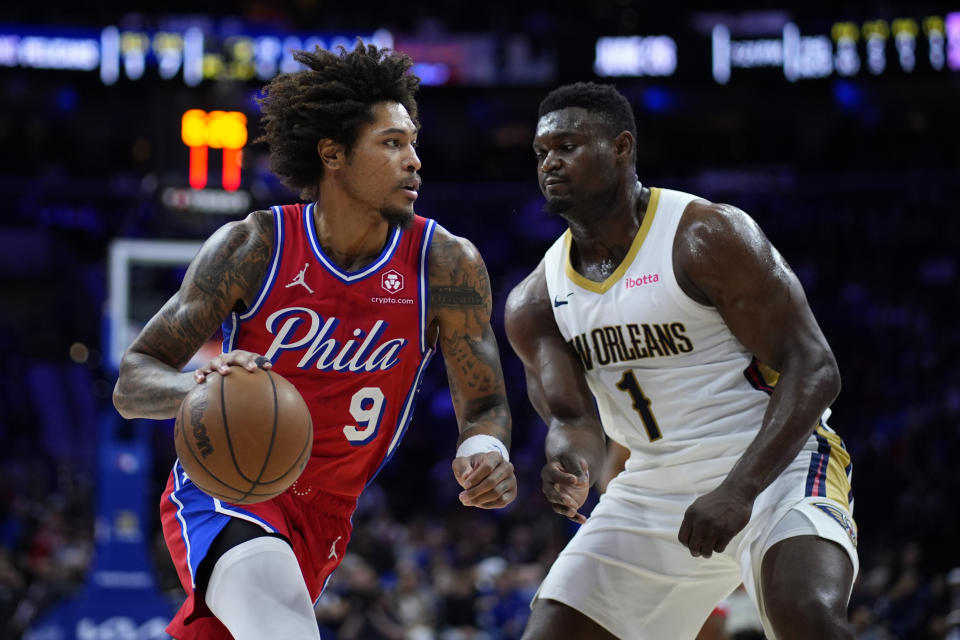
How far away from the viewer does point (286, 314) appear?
12.2ft

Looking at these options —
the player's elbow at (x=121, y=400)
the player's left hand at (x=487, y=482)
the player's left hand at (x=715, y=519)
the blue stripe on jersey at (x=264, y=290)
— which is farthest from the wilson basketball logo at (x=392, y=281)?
the player's left hand at (x=715, y=519)

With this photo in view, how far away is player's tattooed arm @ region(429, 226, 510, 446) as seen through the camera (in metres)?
3.92

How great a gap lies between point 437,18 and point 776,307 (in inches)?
718

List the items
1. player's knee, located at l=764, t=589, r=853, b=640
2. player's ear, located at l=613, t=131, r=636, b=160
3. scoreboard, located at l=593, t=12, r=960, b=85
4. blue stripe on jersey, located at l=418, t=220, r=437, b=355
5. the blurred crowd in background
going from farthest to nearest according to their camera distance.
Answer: scoreboard, located at l=593, t=12, r=960, b=85 → the blurred crowd in background → player's ear, located at l=613, t=131, r=636, b=160 → blue stripe on jersey, located at l=418, t=220, r=437, b=355 → player's knee, located at l=764, t=589, r=853, b=640

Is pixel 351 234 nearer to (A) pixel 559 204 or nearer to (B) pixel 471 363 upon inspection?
(B) pixel 471 363

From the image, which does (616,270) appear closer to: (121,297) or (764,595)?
(764,595)

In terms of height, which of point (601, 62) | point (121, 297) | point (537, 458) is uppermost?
point (601, 62)

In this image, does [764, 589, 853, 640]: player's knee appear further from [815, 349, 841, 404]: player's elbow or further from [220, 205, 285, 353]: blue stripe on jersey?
[220, 205, 285, 353]: blue stripe on jersey

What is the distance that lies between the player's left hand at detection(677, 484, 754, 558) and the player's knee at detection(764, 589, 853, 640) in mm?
242

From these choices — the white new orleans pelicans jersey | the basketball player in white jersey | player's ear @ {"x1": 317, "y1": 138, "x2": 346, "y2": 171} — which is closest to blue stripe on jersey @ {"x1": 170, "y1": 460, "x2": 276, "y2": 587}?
the basketball player in white jersey

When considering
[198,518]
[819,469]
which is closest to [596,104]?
[819,469]

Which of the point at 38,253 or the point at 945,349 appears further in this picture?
the point at 38,253

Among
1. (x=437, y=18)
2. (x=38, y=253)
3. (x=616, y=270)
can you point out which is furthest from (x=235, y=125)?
(x=38, y=253)

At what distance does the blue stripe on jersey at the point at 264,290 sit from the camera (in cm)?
372
